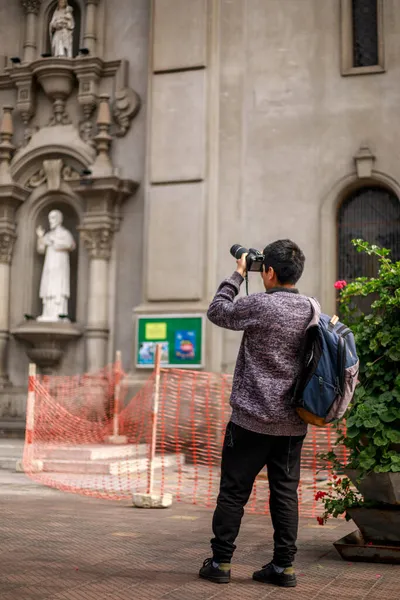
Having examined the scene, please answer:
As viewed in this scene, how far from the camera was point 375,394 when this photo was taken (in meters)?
6.15

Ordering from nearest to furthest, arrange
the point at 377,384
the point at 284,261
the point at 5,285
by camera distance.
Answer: the point at 284,261, the point at 377,384, the point at 5,285

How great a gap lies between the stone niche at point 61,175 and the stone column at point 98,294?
0.02 metres

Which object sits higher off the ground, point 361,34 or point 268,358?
point 361,34

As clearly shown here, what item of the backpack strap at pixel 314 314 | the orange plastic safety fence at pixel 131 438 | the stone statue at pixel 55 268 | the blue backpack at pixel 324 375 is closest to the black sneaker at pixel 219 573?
the blue backpack at pixel 324 375

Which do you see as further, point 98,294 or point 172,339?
point 98,294

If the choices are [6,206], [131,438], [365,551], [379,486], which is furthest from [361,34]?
[365,551]

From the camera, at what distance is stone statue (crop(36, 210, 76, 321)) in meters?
17.8

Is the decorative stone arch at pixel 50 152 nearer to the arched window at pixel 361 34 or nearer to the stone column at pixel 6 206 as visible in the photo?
the stone column at pixel 6 206

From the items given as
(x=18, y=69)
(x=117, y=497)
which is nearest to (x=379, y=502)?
(x=117, y=497)

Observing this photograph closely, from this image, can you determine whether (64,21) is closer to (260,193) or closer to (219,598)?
(260,193)

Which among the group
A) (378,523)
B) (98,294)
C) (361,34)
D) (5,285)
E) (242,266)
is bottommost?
(378,523)

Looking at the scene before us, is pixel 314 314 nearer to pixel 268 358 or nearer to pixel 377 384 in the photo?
pixel 268 358

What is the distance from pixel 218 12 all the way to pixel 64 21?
12.4 feet

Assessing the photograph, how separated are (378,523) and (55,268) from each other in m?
13.0
